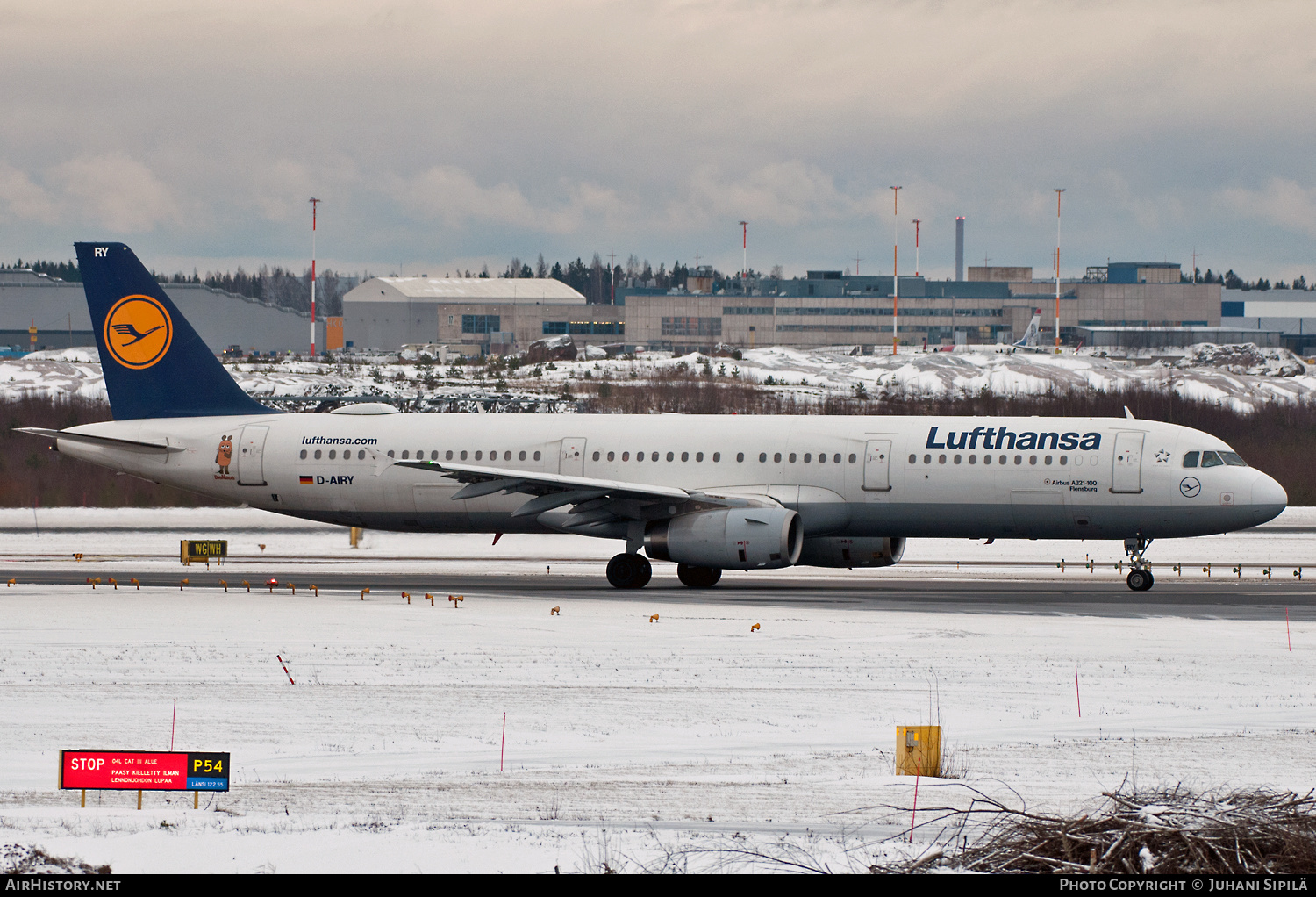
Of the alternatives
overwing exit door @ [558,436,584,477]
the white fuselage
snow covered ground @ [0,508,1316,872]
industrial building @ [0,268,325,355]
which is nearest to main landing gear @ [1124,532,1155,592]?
the white fuselage

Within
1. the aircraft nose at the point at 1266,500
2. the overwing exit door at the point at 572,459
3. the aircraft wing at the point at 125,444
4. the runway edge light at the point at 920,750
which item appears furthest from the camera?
the aircraft wing at the point at 125,444

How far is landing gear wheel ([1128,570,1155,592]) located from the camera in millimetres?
35250

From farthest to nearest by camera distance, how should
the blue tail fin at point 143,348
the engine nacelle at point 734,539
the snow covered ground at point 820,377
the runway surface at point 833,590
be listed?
the snow covered ground at point 820,377 → the blue tail fin at point 143,348 → the engine nacelle at point 734,539 → the runway surface at point 833,590

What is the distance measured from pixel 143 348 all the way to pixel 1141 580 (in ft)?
86.0

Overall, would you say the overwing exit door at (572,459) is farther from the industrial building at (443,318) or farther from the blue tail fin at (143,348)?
the industrial building at (443,318)

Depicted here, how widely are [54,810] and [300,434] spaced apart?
25.4m

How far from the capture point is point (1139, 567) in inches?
1412

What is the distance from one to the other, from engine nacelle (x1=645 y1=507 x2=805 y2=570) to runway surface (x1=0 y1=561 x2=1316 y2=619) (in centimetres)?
88

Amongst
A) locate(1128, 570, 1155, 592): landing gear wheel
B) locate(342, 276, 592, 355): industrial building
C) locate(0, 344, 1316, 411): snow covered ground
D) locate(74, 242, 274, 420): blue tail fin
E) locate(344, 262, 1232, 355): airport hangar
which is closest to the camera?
locate(1128, 570, 1155, 592): landing gear wheel

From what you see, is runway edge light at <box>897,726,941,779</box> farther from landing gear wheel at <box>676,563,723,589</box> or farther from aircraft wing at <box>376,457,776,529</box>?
landing gear wheel at <box>676,563,723,589</box>

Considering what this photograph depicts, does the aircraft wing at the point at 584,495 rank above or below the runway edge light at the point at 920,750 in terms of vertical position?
above

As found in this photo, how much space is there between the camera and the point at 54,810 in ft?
46.6

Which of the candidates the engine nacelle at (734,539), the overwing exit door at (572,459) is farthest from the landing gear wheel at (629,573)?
the overwing exit door at (572,459)

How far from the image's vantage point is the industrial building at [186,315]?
529 feet
